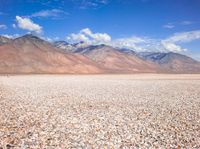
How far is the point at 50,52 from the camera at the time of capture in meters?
166

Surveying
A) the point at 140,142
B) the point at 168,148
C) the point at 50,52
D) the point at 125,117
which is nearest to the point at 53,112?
the point at 125,117

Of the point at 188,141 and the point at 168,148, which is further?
the point at 188,141

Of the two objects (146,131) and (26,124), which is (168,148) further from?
(26,124)

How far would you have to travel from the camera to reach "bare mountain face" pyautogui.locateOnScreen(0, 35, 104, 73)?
134500 mm

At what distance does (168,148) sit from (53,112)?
8.46m

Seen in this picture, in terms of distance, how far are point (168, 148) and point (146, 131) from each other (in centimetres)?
219

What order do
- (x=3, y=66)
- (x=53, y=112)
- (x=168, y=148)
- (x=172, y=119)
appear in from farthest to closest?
(x=3, y=66)
(x=53, y=112)
(x=172, y=119)
(x=168, y=148)

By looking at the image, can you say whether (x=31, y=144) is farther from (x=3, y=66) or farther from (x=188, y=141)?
(x=3, y=66)

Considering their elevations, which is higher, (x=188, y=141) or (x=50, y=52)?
(x=50, y=52)

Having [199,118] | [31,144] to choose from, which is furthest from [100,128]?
[199,118]

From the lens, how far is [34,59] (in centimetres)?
14688

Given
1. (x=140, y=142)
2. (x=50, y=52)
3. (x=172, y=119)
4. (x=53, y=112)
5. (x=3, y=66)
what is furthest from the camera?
(x=50, y=52)

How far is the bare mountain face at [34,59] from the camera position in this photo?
13450 cm

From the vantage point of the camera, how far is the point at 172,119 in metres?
13.5
